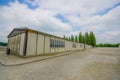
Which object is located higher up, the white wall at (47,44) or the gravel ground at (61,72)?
the white wall at (47,44)

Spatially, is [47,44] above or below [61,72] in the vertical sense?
above

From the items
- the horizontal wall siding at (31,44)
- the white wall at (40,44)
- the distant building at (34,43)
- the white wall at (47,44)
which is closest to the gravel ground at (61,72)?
the horizontal wall siding at (31,44)

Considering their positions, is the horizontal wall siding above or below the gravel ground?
above

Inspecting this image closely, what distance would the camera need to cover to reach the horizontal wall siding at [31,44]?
1125 cm

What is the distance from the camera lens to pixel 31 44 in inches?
456

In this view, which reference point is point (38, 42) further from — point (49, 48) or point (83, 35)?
point (83, 35)

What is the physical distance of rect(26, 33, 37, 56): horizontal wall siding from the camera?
1125 centimetres

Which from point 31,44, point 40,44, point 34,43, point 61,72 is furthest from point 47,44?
point 61,72

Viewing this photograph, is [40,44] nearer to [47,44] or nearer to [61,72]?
[47,44]

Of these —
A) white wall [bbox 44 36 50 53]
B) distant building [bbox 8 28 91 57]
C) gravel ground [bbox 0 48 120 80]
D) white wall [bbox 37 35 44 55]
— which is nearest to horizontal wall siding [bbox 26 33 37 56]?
distant building [bbox 8 28 91 57]

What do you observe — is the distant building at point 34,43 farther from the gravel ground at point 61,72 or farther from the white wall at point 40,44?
the gravel ground at point 61,72

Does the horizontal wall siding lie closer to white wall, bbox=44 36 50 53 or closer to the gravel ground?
white wall, bbox=44 36 50 53

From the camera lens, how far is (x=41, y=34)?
13188 millimetres

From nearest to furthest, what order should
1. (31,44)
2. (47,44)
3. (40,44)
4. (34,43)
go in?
(31,44), (34,43), (40,44), (47,44)
